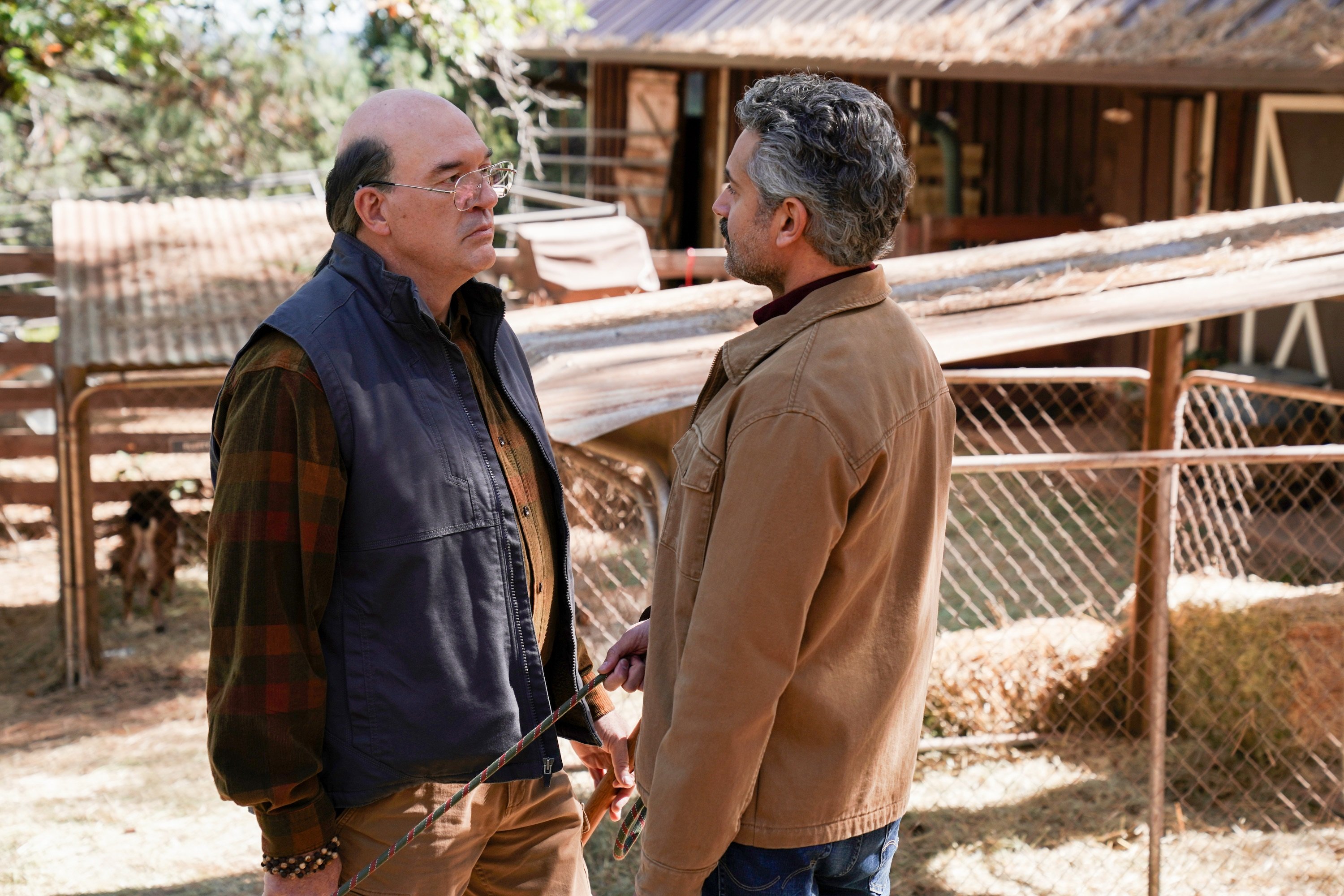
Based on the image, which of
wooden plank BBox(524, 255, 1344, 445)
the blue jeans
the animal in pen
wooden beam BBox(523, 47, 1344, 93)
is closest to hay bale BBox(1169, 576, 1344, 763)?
wooden plank BBox(524, 255, 1344, 445)

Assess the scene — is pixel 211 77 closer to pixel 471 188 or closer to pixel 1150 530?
pixel 1150 530

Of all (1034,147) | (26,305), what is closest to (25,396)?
(26,305)

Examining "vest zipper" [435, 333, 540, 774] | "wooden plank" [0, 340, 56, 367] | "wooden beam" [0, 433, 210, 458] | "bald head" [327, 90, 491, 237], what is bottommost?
"wooden beam" [0, 433, 210, 458]

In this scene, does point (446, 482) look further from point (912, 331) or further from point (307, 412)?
point (912, 331)

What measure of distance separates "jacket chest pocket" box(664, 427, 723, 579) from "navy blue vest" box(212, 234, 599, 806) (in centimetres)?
46

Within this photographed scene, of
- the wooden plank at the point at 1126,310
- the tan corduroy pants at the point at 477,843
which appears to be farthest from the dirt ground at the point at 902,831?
the wooden plank at the point at 1126,310

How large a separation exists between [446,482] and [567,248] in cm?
457

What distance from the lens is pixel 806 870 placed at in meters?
1.67

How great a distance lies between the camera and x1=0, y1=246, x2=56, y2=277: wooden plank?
21.9 ft

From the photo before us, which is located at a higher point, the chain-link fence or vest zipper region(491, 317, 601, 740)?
vest zipper region(491, 317, 601, 740)

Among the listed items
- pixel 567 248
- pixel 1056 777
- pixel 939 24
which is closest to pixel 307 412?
pixel 1056 777

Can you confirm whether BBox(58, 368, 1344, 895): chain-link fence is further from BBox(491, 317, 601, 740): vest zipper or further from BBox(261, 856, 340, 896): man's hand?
BBox(261, 856, 340, 896): man's hand

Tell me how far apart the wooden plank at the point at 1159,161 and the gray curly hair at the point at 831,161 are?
9372 mm

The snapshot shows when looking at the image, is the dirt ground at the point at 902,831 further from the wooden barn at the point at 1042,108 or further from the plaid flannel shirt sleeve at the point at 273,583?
the wooden barn at the point at 1042,108
